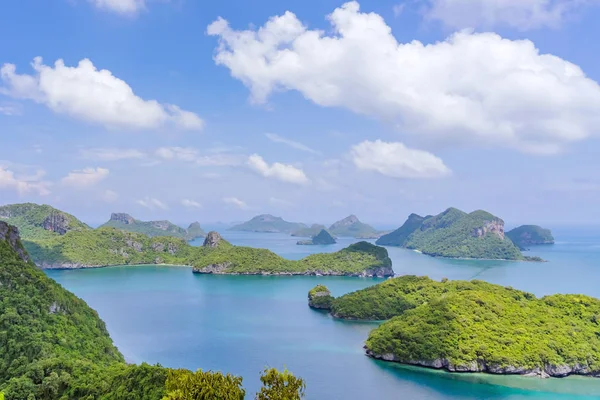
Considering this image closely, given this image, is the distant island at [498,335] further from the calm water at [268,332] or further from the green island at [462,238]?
the green island at [462,238]

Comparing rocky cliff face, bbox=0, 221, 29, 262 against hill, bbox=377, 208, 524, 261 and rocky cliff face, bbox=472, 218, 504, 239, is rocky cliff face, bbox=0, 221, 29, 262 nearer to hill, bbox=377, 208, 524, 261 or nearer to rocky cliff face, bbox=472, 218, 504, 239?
hill, bbox=377, 208, 524, 261

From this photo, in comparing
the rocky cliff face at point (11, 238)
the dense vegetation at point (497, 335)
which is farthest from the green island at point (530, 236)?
the rocky cliff face at point (11, 238)

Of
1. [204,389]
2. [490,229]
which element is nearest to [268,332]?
[204,389]

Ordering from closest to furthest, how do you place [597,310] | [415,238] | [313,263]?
[597,310]
[313,263]
[415,238]

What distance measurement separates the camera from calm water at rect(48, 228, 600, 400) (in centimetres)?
3291

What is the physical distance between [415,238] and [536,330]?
133986 mm

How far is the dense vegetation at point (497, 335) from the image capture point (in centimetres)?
3522

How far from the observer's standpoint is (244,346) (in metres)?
42.3

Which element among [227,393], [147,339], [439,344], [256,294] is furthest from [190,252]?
[227,393]

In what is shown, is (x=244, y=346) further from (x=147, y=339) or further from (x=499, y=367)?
(x=499, y=367)

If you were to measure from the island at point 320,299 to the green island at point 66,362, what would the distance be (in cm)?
2907

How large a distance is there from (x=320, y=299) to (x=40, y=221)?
96.3m

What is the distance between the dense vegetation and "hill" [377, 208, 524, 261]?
94.1 meters

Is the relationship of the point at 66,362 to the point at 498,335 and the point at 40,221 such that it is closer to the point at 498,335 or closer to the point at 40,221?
the point at 498,335
